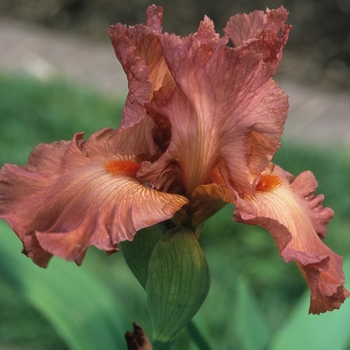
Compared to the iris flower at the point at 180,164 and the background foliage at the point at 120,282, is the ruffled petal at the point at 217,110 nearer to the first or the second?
the iris flower at the point at 180,164

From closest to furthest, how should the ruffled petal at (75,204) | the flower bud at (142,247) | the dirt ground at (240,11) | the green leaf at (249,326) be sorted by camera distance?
the ruffled petal at (75,204) → the flower bud at (142,247) → the green leaf at (249,326) → the dirt ground at (240,11)

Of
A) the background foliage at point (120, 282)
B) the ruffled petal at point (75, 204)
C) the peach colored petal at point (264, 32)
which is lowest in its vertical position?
the background foliage at point (120, 282)

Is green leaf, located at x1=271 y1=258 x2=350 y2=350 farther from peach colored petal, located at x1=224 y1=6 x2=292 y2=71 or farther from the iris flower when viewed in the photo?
peach colored petal, located at x1=224 y1=6 x2=292 y2=71

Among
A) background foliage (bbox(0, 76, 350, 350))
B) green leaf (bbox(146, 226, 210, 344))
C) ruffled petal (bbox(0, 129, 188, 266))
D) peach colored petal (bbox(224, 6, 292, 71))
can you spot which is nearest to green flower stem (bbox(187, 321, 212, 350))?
background foliage (bbox(0, 76, 350, 350))

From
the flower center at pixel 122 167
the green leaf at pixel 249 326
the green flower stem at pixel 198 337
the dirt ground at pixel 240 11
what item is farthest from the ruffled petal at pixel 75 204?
the dirt ground at pixel 240 11

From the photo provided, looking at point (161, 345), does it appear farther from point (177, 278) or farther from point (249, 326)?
point (249, 326)

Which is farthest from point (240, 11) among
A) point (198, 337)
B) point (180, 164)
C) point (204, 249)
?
point (180, 164)

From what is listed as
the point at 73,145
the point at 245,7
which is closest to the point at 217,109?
the point at 73,145
